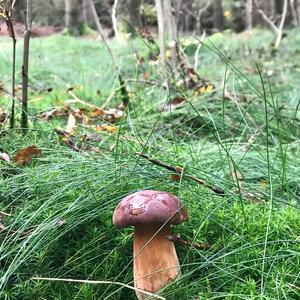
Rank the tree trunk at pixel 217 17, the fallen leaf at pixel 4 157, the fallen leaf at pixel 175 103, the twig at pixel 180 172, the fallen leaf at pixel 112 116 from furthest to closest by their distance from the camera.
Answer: the tree trunk at pixel 217 17 < the fallen leaf at pixel 175 103 < the fallen leaf at pixel 112 116 < the fallen leaf at pixel 4 157 < the twig at pixel 180 172

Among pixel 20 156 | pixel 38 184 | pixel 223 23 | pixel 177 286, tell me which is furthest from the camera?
pixel 223 23

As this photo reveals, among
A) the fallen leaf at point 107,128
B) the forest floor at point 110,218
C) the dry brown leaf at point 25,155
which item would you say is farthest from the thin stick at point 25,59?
the fallen leaf at point 107,128

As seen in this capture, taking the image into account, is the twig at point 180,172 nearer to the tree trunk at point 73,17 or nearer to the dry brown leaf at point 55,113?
the dry brown leaf at point 55,113

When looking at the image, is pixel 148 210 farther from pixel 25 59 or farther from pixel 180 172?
pixel 25 59

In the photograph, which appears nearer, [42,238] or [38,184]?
[42,238]

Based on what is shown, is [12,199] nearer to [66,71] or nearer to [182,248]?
[182,248]

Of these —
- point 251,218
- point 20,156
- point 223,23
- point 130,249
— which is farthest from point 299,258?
point 223,23

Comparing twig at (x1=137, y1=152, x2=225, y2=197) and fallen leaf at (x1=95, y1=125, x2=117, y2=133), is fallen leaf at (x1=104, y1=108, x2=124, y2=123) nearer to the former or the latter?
fallen leaf at (x1=95, y1=125, x2=117, y2=133)
